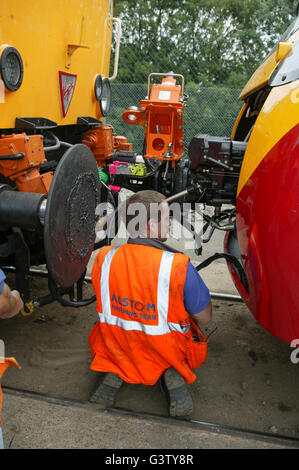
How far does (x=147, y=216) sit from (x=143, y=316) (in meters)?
0.54

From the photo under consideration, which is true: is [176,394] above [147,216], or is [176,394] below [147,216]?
below

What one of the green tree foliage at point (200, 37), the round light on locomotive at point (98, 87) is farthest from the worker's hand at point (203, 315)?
the green tree foliage at point (200, 37)

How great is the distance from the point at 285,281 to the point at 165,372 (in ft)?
3.15

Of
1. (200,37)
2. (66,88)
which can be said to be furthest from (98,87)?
(200,37)

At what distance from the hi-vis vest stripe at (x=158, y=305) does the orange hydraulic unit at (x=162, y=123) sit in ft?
8.14

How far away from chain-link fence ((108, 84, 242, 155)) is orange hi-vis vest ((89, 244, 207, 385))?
8.38 m

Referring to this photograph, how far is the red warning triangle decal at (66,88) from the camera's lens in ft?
9.48

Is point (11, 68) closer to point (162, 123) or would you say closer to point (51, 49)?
point (51, 49)

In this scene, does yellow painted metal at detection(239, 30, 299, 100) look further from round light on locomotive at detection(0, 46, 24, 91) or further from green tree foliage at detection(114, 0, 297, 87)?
green tree foliage at detection(114, 0, 297, 87)

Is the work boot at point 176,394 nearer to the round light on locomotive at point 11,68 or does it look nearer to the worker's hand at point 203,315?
the worker's hand at point 203,315

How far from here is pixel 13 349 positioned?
2.84m

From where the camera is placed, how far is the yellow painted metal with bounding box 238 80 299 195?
68.4 inches

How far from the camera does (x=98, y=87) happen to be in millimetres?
3633

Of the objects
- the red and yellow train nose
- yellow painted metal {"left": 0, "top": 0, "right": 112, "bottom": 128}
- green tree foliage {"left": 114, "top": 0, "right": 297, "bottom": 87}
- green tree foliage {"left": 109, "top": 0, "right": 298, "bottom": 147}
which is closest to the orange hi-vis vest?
the red and yellow train nose
